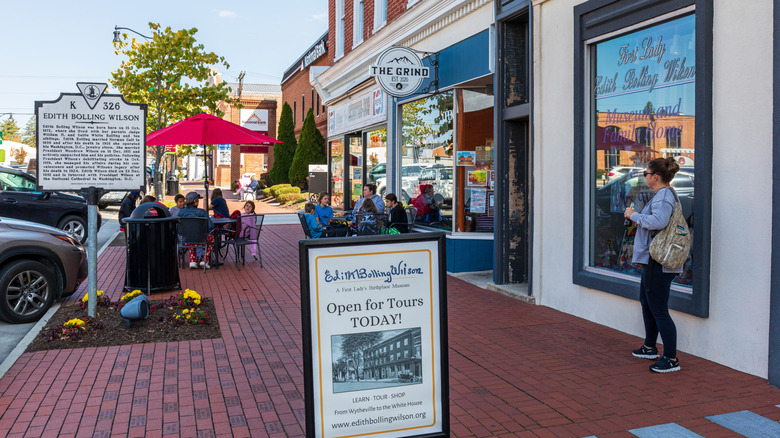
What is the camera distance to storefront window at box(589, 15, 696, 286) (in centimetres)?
607

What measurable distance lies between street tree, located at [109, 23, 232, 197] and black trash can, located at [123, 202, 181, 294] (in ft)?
38.6

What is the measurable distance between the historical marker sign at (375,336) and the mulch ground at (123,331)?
12.0 ft

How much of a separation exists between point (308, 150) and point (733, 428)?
29.4 metres

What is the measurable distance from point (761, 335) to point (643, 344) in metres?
1.06

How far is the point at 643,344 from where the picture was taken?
19.9 ft

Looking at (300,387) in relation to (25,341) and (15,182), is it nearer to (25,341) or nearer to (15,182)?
(25,341)

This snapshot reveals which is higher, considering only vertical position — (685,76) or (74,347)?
(685,76)

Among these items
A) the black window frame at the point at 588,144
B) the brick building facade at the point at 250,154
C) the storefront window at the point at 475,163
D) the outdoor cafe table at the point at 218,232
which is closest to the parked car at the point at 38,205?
the outdoor cafe table at the point at 218,232

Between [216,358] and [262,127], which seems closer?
[216,358]

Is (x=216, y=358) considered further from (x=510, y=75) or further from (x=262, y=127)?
(x=262, y=127)

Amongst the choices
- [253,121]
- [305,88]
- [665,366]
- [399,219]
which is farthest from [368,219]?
[253,121]

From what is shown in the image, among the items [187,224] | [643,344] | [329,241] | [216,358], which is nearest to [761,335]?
[643,344]

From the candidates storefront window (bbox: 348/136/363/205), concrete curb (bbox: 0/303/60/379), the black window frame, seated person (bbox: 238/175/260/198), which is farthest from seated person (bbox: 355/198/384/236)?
seated person (bbox: 238/175/260/198)

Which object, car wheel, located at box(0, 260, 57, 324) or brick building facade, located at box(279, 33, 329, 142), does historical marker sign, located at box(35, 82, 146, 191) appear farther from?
brick building facade, located at box(279, 33, 329, 142)
